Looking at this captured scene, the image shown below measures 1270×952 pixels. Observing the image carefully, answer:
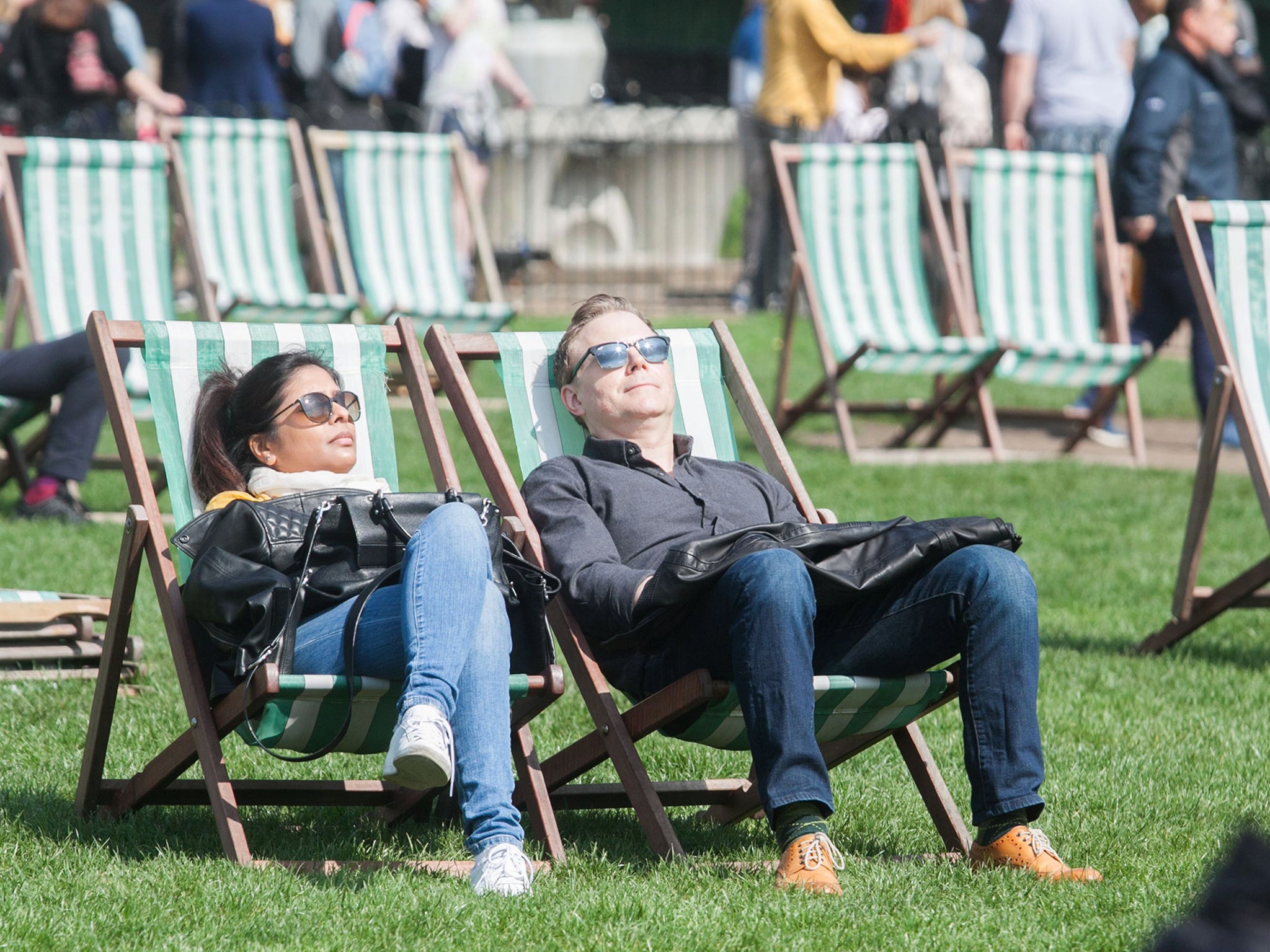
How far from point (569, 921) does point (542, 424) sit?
1441 mm

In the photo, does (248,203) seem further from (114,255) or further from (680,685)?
(680,685)

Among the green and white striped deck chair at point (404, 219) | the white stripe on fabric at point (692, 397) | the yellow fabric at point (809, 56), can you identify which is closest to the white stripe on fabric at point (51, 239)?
the green and white striped deck chair at point (404, 219)

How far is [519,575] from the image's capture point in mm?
3443

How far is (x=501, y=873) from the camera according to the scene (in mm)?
3158

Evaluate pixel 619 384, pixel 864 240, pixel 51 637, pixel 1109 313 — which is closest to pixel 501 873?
pixel 619 384

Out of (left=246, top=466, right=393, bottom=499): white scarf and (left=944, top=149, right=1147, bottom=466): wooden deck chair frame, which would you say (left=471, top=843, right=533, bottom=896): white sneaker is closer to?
(left=246, top=466, right=393, bottom=499): white scarf

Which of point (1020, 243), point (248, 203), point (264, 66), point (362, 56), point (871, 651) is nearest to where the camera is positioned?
point (871, 651)

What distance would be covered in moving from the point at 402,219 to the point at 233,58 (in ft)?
9.11

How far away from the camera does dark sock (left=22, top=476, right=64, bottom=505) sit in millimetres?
6422

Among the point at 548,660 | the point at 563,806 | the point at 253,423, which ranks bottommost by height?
the point at 563,806

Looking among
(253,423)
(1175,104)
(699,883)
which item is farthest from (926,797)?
(1175,104)

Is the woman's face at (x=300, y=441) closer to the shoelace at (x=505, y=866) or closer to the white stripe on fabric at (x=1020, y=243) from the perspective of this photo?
the shoelace at (x=505, y=866)

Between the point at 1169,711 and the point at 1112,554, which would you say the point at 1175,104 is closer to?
the point at 1112,554

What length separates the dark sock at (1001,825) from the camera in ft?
11.1
